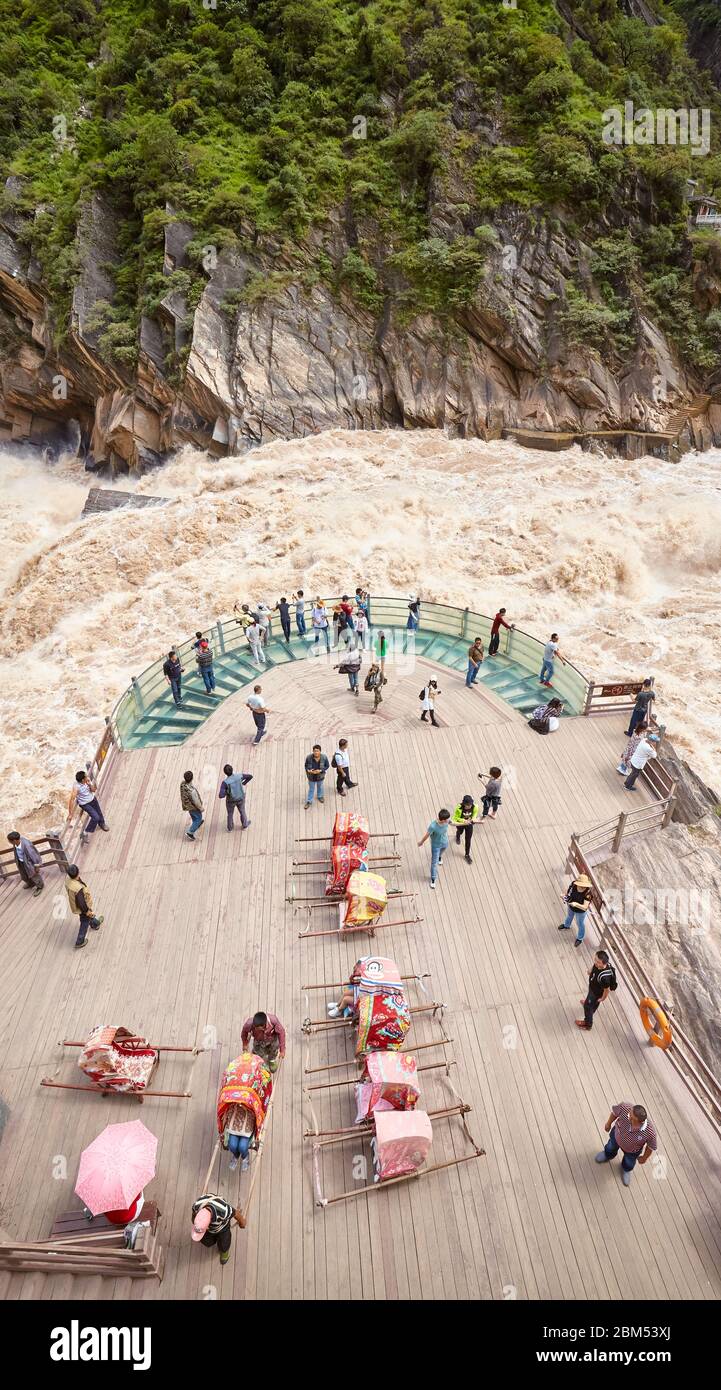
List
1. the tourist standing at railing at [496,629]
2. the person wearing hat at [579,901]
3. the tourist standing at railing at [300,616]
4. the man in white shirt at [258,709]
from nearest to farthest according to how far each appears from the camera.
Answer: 1. the person wearing hat at [579,901]
2. the man in white shirt at [258,709]
3. the tourist standing at railing at [496,629]
4. the tourist standing at railing at [300,616]

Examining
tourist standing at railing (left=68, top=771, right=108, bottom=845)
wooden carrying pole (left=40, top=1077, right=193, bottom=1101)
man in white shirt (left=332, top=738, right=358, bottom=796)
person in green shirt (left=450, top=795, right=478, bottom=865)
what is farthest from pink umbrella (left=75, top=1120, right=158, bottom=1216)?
man in white shirt (left=332, top=738, right=358, bottom=796)

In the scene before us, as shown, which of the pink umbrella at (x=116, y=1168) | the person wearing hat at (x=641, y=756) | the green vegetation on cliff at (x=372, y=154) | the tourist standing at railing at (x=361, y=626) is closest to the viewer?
the pink umbrella at (x=116, y=1168)

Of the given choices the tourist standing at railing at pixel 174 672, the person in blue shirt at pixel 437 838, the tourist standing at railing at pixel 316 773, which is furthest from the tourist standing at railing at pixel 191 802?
the tourist standing at railing at pixel 174 672

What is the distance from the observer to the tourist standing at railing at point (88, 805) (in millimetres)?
11234

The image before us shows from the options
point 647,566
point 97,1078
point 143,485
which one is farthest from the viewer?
point 143,485

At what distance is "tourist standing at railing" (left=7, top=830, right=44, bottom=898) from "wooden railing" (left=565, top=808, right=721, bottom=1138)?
8.88 meters

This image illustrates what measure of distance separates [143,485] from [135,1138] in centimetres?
3088

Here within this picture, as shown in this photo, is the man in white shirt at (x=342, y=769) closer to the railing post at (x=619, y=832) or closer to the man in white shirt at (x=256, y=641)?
the railing post at (x=619, y=832)

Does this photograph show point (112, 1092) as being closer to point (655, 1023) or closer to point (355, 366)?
point (655, 1023)

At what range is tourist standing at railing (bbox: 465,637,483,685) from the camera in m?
15.1

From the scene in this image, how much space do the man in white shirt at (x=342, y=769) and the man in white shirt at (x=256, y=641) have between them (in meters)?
5.25
